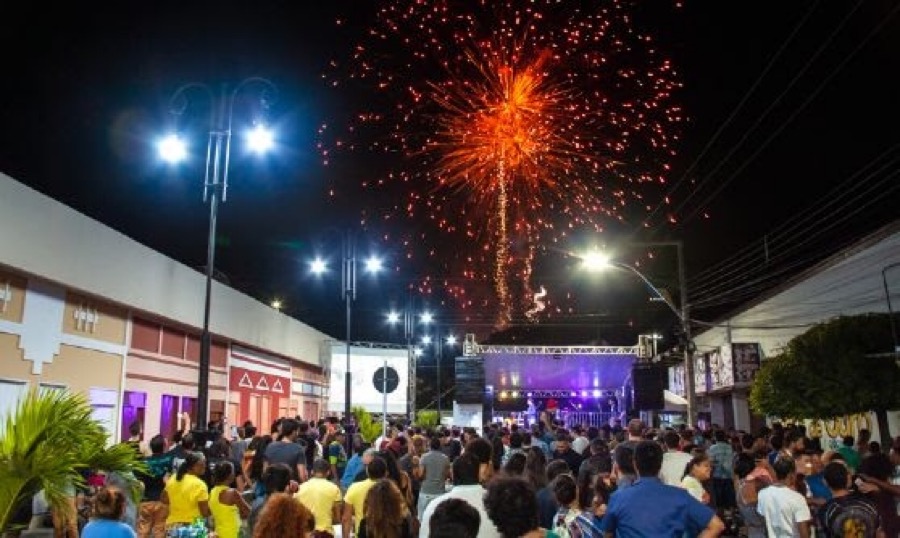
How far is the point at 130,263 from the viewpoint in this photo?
16.6m

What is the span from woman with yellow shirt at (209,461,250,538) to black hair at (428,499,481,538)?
4.60 metres

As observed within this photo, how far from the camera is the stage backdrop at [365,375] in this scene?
114 feet

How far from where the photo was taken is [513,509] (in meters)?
4.59

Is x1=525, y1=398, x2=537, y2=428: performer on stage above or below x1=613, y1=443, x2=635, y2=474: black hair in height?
above

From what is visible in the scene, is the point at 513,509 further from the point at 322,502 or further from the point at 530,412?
the point at 530,412

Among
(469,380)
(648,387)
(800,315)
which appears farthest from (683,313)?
(469,380)

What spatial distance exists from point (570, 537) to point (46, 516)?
8.09 meters

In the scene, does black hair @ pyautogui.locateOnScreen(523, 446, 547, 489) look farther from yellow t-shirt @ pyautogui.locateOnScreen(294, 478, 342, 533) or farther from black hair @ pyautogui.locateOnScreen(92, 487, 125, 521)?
black hair @ pyautogui.locateOnScreen(92, 487, 125, 521)

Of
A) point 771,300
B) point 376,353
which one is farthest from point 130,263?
point 771,300

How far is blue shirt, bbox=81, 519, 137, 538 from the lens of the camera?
584 cm

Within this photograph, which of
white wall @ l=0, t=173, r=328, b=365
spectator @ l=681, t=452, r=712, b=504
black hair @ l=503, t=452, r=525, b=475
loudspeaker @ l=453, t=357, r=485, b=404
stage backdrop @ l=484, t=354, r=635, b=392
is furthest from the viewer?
stage backdrop @ l=484, t=354, r=635, b=392

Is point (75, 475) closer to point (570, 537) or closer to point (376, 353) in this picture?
point (570, 537)

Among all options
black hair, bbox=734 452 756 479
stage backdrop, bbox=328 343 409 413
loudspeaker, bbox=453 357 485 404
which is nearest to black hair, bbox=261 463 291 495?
black hair, bbox=734 452 756 479

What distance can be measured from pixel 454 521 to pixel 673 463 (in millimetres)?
6621
